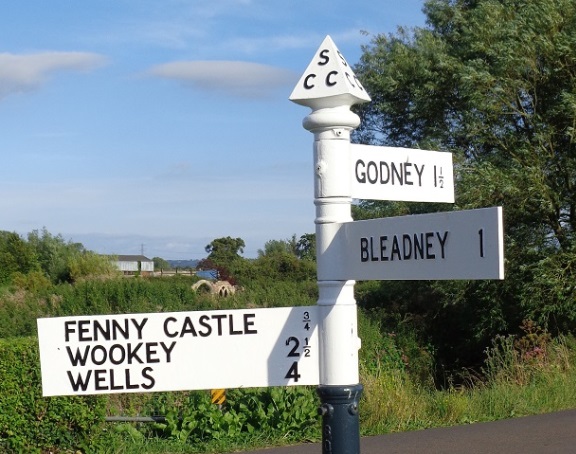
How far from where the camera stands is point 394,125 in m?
21.6

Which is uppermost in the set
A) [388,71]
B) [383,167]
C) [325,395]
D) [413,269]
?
[388,71]

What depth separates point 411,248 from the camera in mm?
2684

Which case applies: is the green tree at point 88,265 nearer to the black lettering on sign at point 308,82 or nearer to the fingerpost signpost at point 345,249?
the black lettering on sign at point 308,82

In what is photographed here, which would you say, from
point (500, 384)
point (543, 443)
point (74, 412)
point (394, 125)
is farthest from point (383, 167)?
point (394, 125)

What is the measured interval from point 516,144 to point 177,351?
16.2 metres

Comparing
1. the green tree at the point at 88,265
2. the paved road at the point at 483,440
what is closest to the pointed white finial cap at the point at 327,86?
the paved road at the point at 483,440

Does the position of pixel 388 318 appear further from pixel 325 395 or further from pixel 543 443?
pixel 325 395

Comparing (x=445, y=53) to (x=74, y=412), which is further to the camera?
(x=445, y=53)

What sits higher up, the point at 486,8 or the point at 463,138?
the point at 486,8


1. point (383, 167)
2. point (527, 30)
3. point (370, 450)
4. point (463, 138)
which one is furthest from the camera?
point (463, 138)

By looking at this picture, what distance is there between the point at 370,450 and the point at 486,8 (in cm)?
1206

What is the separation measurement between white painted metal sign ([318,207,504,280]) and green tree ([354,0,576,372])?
1430 cm

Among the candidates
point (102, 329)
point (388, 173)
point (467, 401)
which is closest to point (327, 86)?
point (388, 173)

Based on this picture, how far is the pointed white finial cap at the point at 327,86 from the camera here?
2.83m
